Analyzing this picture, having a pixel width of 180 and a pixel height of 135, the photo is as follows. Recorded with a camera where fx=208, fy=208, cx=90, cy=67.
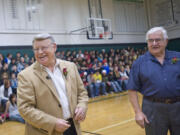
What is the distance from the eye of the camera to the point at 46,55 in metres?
1.84

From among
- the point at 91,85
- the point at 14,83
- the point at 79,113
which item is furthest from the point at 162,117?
the point at 91,85

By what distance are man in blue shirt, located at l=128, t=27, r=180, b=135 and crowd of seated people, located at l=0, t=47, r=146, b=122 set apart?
585 cm

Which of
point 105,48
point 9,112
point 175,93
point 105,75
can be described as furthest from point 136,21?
point 175,93

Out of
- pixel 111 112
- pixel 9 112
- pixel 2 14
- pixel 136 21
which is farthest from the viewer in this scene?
pixel 136 21

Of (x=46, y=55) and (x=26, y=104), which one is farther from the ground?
(x=46, y=55)

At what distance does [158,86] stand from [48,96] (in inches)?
40.4

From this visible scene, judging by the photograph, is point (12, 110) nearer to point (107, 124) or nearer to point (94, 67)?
point (107, 124)

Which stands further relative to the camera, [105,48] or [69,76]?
[105,48]

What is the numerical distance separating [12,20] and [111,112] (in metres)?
6.22

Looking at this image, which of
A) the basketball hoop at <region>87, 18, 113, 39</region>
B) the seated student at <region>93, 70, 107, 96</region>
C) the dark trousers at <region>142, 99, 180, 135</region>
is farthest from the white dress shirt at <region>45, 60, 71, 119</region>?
the basketball hoop at <region>87, 18, 113, 39</region>

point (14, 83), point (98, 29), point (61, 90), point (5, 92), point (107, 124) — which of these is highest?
point (98, 29)

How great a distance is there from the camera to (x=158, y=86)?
1.97m

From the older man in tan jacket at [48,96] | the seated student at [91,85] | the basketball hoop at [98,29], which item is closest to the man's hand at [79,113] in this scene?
the older man in tan jacket at [48,96]

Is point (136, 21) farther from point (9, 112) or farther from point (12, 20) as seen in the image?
point (9, 112)
